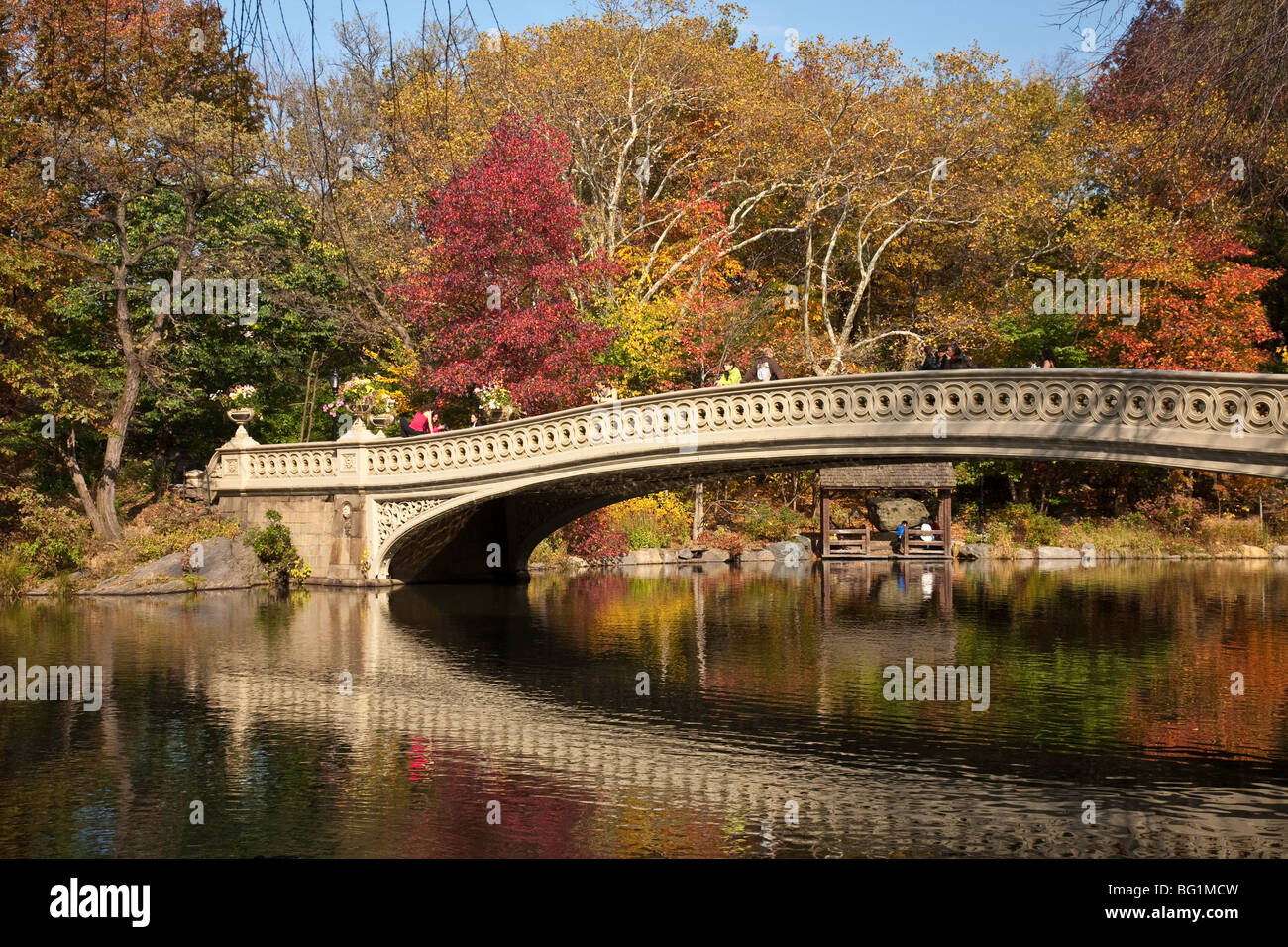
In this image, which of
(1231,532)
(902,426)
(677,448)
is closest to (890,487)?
(1231,532)

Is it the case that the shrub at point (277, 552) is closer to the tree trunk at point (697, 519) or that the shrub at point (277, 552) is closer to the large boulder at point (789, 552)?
the tree trunk at point (697, 519)

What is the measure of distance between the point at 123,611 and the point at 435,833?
536 inches

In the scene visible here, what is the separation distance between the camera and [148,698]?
12656mm

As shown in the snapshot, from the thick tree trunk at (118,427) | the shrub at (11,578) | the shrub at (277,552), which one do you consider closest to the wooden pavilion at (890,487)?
the shrub at (277,552)

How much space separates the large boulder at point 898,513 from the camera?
34.4 meters

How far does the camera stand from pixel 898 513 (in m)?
34.5

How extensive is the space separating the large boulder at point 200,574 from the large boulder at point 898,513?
17.5 metres

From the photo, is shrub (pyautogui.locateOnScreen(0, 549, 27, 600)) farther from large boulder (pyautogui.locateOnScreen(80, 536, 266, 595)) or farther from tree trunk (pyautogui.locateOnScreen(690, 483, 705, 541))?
tree trunk (pyautogui.locateOnScreen(690, 483, 705, 541))

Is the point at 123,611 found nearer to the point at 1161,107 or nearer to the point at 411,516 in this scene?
the point at 411,516

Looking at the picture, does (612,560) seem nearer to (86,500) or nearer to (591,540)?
(591,540)

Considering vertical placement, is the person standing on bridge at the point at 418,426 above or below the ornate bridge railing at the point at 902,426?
above

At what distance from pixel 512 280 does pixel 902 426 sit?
1209 centimetres

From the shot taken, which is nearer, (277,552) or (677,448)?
(677,448)
